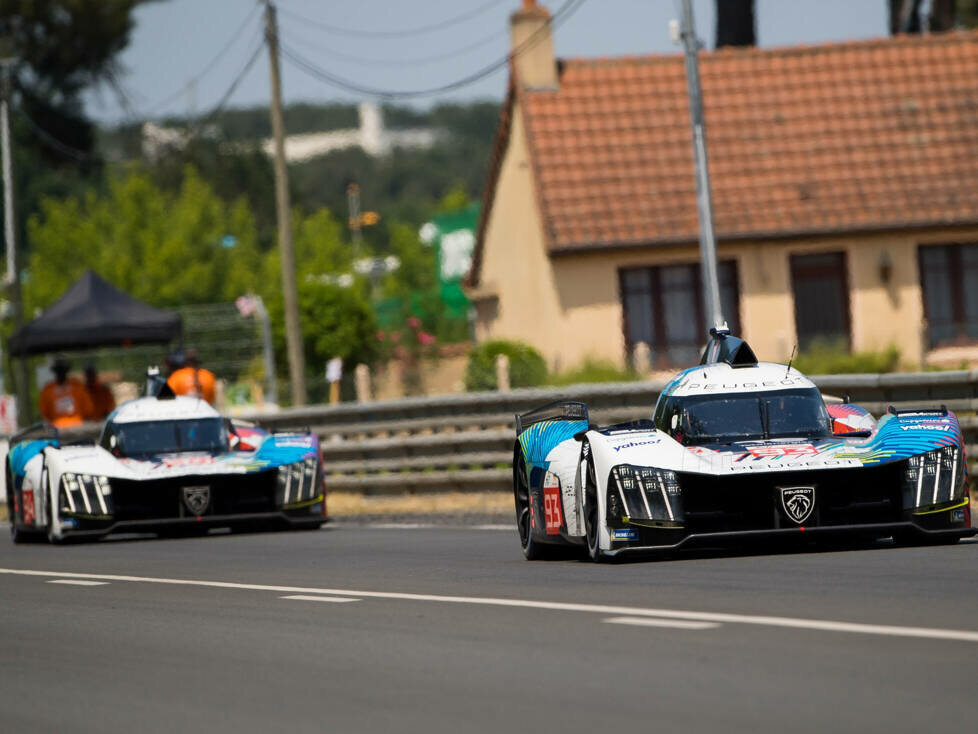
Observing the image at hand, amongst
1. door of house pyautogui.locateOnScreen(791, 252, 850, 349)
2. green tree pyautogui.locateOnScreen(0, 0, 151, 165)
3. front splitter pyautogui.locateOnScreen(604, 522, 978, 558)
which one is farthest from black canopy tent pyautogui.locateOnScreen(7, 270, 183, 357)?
green tree pyautogui.locateOnScreen(0, 0, 151, 165)

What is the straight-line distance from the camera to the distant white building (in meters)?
90.4

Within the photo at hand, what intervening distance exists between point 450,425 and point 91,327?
8.58 meters

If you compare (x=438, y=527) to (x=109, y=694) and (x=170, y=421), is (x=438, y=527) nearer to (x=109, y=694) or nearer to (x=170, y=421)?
(x=170, y=421)

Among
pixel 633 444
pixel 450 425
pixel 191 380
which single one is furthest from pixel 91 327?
pixel 633 444

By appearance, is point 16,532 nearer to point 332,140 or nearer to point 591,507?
point 591,507

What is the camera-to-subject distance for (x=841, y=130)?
39344mm

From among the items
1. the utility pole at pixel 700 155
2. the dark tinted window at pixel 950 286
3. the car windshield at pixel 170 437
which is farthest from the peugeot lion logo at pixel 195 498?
the dark tinted window at pixel 950 286

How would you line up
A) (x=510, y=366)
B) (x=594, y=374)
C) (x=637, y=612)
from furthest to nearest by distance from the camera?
(x=510, y=366)
(x=594, y=374)
(x=637, y=612)

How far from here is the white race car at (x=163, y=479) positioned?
18.6 meters

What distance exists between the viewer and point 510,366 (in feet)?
118

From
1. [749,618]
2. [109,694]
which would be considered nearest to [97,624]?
[109,694]

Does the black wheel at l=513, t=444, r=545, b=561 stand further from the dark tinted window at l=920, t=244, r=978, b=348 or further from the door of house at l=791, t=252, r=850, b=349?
the dark tinted window at l=920, t=244, r=978, b=348

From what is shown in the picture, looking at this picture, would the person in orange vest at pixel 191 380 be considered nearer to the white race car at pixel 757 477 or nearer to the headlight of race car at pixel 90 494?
the headlight of race car at pixel 90 494

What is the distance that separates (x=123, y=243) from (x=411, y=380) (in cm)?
2843
